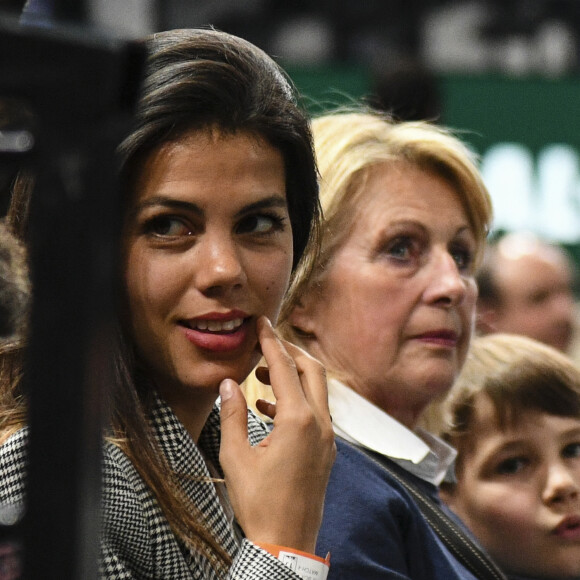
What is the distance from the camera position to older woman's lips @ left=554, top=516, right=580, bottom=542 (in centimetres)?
210

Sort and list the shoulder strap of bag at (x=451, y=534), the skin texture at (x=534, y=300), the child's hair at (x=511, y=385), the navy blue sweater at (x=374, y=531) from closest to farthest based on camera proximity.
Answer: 1. the navy blue sweater at (x=374, y=531)
2. the shoulder strap of bag at (x=451, y=534)
3. the child's hair at (x=511, y=385)
4. the skin texture at (x=534, y=300)

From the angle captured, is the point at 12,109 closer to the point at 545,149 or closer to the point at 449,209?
the point at 449,209

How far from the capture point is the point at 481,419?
2172mm

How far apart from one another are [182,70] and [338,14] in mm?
7245

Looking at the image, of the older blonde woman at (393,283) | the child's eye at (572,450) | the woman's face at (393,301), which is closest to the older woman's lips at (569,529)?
the child's eye at (572,450)

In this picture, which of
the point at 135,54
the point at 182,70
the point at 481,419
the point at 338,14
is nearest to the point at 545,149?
the point at 338,14

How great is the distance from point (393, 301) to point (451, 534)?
16.9 inches

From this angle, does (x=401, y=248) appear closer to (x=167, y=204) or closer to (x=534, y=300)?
(x=167, y=204)

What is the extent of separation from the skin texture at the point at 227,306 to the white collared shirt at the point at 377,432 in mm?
459

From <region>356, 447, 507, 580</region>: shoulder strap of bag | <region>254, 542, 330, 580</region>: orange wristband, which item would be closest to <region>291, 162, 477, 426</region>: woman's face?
<region>356, 447, 507, 580</region>: shoulder strap of bag

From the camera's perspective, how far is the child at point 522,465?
6.89ft

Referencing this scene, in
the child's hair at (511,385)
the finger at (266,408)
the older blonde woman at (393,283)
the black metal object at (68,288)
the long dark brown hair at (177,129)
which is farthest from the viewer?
the child's hair at (511,385)

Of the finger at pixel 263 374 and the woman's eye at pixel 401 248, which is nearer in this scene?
the finger at pixel 263 374

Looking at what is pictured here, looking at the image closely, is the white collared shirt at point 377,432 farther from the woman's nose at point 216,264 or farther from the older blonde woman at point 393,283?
the woman's nose at point 216,264
